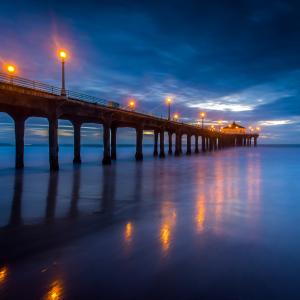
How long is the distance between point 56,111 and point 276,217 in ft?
65.2

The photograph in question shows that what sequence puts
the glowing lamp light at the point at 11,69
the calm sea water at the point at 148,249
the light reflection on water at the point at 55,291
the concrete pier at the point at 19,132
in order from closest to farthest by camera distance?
1. the light reflection on water at the point at 55,291
2. the calm sea water at the point at 148,249
3. the glowing lamp light at the point at 11,69
4. the concrete pier at the point at 19,132

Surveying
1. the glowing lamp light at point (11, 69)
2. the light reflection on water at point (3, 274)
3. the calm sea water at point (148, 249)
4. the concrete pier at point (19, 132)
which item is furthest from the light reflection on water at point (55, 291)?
the concrete pier at point (19, 132)

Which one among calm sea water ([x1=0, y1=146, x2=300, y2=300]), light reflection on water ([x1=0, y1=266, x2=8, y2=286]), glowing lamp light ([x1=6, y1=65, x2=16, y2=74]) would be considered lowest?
calm sea water ([x1=0, y1=146, x2=300, y2=300])

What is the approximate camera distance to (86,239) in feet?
24.7

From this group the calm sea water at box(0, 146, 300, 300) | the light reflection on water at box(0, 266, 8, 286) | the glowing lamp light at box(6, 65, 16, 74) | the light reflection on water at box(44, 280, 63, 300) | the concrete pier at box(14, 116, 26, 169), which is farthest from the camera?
the concrete pier at box(14, 116, 26, 169)

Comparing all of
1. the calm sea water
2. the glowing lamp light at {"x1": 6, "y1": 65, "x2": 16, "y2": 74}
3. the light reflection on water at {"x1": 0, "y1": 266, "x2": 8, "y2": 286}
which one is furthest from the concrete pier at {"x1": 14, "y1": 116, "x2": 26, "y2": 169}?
the light reflection on water at {"x1": 0, "y1": 266, "x2": 8, "y2": 286}

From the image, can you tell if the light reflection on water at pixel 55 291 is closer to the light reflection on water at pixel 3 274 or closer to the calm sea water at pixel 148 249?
the calm sea water at pixel 148 249

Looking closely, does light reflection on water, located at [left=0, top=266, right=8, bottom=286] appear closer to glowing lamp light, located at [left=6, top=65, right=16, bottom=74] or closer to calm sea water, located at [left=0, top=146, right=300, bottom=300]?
calm sea water, located at [left=0, top=146, right=300, bottom=300]

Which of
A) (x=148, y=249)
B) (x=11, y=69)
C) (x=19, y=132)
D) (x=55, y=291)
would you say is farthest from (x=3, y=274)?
(x=19, y=132)

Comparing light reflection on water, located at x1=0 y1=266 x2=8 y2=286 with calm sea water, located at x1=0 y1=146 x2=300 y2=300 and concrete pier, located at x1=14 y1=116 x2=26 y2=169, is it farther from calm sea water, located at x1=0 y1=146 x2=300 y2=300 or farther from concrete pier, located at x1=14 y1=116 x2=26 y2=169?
concrete pier, located at x1=14 y1=116 x2=26 y2=169

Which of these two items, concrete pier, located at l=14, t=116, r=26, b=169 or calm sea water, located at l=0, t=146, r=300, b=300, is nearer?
calm sea water, located at l=0, t=146, r=300, b=300

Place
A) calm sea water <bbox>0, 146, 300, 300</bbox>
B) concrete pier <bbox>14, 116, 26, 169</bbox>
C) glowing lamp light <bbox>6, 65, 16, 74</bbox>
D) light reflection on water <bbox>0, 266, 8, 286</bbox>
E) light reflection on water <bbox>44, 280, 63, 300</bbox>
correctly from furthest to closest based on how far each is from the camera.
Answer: concrete pier <bbox>14, 116, 26, 169</bbox> → glowing lamp light <bbox>6, 65, 16, 74</bbox> → light reflection on water <bbox>0, 266, 8, 286</bbox> → calm sea water <bbox>0, 146, 300, 300</bbox> → light reflection on water <bbox>44, 280, 63, 300</bbox>

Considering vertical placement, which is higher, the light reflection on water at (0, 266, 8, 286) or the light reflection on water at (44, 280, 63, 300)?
the light reflection on water at (0, 266, 8, 286)

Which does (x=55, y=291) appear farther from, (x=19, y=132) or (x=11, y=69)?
(x=19, y=132)
